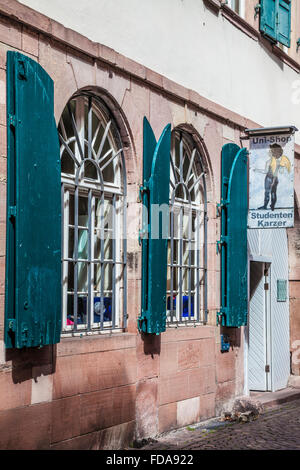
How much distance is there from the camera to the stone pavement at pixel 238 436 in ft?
26.1

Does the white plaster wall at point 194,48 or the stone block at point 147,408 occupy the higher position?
the white plaster wall at point 194,48

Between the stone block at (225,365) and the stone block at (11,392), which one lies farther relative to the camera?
the stone block at (225,365)

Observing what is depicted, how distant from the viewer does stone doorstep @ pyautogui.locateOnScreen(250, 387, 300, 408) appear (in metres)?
10.9

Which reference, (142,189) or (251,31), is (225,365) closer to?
(142,189)

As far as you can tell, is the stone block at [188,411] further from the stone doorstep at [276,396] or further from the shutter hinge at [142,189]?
the shutter hinge at [142,189]

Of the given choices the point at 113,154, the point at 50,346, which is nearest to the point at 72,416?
the point at 50,346

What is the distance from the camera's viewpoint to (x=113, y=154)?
816 centimetres

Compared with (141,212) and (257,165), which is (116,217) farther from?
(257,165)

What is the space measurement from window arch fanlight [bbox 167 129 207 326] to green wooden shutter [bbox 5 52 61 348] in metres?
2.64

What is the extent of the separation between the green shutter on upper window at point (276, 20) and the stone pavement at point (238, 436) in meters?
5.34

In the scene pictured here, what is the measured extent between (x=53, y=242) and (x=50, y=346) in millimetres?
858

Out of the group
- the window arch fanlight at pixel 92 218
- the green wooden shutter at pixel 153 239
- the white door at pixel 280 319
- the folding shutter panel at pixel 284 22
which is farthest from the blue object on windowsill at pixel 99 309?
the folding shutter panel at pixel 284 22

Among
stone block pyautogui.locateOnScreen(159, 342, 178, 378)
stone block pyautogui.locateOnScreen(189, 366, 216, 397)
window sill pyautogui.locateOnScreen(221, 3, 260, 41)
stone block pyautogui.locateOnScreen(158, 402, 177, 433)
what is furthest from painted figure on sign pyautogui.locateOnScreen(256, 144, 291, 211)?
stone block pyautogui.locateOnScreen(158, 402, 177, 433)
